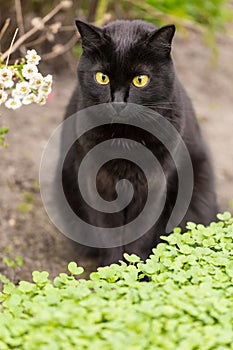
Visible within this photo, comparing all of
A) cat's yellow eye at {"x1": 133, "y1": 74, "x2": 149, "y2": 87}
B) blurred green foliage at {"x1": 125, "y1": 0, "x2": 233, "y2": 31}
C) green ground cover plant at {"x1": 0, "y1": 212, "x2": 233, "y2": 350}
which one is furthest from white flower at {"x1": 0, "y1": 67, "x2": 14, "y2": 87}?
blurred green foliage at {"x1": 125, "y1": 0, "x2": 233, "y2": 31}

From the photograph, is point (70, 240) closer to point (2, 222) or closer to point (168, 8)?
point (2, 222)

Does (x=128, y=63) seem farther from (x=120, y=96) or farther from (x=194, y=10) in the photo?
(x=194, y=10)

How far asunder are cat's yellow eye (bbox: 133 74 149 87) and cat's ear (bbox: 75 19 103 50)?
21cm

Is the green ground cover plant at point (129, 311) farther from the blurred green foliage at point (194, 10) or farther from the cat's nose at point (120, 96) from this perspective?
the blurred green foliage at point (194, 10)

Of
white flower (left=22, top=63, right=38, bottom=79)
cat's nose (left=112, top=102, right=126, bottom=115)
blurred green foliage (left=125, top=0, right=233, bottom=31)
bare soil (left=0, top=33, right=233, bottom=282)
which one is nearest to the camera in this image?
white flower (left=22, top=63, right=38, bottom=79)

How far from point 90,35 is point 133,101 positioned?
1.06 feet

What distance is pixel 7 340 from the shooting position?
1494 mm

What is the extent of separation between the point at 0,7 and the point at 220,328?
2.93m

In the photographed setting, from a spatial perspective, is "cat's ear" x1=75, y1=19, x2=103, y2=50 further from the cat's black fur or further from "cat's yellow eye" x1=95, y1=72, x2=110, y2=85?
"cat's yellow eye" x1=95, y1=72, x2=110, y2=85

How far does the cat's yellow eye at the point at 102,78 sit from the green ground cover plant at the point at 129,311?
2.59ft

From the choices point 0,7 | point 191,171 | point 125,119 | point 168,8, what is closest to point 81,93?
point 125,119

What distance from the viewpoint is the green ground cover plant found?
1.47 metres

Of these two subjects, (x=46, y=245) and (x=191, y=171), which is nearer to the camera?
(x=191, y=171)

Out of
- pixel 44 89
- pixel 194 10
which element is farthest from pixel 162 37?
pixel 194 10
